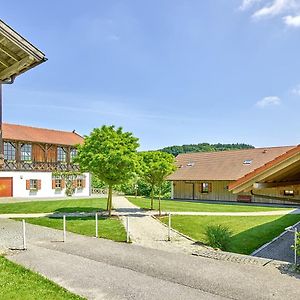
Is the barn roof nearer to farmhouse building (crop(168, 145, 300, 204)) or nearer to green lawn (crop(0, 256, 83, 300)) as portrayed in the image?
green lawn (crop(0, 256, 83, 300))

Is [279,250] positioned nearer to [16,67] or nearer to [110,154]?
[110,154]

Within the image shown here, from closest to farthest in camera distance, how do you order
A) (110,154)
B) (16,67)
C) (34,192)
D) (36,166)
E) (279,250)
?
(16,67)
(279,250)
(110,154)
(34,192)
(36,166)

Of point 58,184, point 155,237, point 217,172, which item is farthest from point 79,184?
point 155,237

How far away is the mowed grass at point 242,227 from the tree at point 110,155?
3.94 m

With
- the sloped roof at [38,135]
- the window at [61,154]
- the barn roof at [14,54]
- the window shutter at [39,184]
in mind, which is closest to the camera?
the barn roof at [14,54]

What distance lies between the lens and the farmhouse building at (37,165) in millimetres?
37562

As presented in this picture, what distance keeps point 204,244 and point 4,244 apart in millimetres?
8131

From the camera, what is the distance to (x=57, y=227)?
18.2 m

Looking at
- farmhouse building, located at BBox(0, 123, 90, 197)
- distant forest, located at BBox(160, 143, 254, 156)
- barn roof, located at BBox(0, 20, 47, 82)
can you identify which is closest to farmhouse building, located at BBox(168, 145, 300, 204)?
farmhouse building, located at BBox(0, 123, 90, 197)

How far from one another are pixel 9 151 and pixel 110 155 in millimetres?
21113

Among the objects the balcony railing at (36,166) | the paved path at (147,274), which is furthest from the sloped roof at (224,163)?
the paved path at (147,274)

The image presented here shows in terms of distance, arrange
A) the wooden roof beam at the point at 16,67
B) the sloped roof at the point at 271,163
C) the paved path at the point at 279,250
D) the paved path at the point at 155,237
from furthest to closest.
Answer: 1. the paved path at the point at 155,237
2. the paved path at the point at 279,250
3. the wooden roof beam at the point at 16,67
4. the sloped roof at the point at 271,163

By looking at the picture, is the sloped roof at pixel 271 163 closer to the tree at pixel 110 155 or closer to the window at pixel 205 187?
the tree at pixel 110 155

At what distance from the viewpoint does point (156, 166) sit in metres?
23.5
